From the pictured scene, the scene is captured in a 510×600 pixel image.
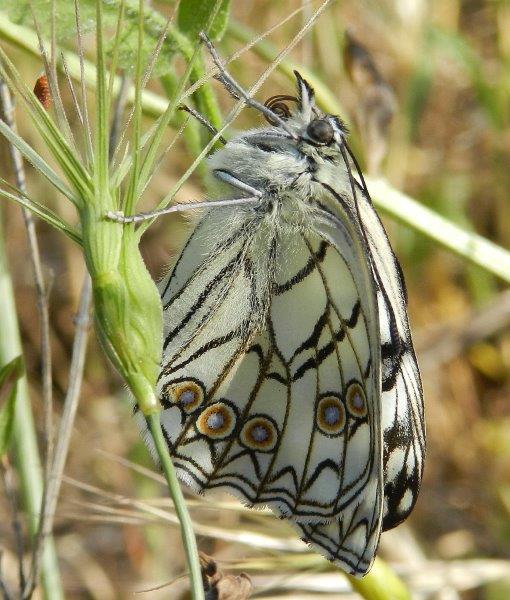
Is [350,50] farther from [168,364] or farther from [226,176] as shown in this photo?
[168,364]

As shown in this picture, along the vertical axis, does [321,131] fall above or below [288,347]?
above

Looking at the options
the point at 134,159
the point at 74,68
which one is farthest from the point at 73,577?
the point at 134,159

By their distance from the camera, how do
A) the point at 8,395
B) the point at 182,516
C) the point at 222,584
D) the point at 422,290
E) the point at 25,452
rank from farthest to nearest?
the point at 422,290, the point at 25,452, the point at 8,395, the point at 222,584, the point at 182,516

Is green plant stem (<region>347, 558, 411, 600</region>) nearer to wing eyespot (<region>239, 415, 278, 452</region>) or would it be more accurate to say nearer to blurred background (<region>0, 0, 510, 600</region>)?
wing eyespot (<region>239, 415, 278, 452</region>)

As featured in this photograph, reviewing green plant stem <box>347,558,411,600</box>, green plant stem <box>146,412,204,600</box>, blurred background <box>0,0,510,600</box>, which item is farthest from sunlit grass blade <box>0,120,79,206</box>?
blurred background <box>0,0,510,600</box>

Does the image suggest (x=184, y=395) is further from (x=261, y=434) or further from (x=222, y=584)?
(x=222, y=584)

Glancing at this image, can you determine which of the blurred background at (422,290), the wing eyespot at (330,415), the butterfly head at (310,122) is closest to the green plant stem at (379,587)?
the wing eyespot at (330,415)

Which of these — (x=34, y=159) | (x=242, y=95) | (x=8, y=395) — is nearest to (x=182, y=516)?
(x=34, y=159)
